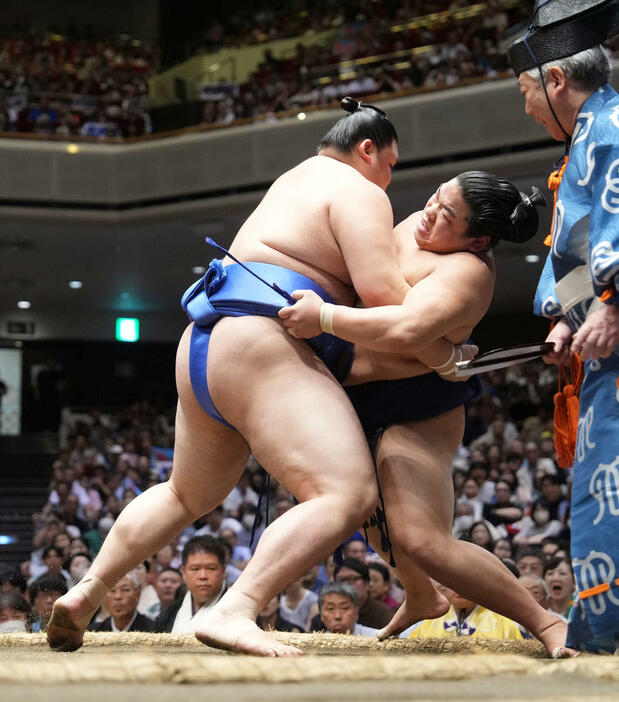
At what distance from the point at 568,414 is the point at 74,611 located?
952 mm

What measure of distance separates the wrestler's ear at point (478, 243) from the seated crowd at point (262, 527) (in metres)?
0.49

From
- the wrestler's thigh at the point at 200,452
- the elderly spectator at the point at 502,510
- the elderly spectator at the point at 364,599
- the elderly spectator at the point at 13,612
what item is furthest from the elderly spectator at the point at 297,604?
the wrestler's thigh at the point at 200,452

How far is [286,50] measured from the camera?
9992mm

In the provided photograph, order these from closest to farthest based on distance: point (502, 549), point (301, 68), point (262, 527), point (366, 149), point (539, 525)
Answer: point (366, 149)
point (502, 549)
point (539, 525)
point (262, 527)
point (301, 68)

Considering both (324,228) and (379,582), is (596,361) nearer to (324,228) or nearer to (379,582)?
(324,228)

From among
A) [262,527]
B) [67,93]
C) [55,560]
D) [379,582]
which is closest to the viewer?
[379,582]

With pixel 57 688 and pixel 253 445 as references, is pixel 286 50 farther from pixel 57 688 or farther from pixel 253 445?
pixel 57 688

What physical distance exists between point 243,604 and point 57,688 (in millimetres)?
610

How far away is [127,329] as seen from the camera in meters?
13.2

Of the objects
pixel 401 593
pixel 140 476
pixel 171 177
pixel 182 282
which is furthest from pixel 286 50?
pixel 401 593

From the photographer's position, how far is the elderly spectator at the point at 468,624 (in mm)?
2855

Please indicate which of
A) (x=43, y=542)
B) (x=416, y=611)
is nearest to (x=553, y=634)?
(x=416, y=611)

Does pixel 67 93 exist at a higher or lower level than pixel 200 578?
higher

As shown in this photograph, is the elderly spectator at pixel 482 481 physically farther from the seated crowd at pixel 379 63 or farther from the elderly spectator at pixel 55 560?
the seated crowd at pixel 379 63
